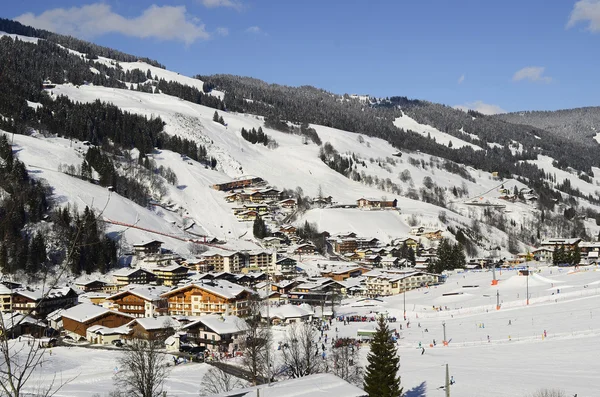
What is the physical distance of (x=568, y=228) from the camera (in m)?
137

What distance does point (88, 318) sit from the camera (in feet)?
158

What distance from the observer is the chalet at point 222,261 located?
7988 cm

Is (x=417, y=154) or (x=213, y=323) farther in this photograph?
(x=417, y=154)

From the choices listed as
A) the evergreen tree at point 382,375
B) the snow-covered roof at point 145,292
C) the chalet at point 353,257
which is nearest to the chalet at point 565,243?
the chalet at point 353,257

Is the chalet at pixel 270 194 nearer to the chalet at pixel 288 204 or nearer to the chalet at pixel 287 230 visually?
the chalet at pixel 288 204

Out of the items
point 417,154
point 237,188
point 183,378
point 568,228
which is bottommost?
point 183,378

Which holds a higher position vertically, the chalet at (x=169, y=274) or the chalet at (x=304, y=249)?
the chalet at (x=304, y=249)

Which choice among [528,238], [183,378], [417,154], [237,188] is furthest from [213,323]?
[417,154]

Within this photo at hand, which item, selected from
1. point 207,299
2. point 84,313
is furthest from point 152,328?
point 207,299

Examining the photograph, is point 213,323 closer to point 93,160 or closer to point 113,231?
point 113,231

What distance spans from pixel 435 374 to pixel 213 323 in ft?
66.4

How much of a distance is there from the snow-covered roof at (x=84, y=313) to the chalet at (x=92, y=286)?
13115 millimetres

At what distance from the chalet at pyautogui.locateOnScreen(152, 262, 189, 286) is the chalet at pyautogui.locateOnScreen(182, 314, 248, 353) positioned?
85.8ft

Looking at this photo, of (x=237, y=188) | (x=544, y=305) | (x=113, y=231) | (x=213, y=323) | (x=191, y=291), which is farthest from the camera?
(x=237, y=188)
